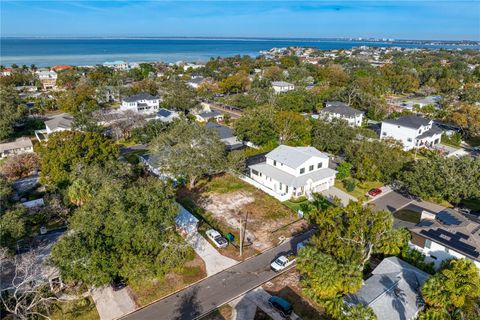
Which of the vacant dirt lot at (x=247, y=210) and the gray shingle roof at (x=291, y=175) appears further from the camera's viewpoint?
the gray shingle roof at (x=291, y=175)

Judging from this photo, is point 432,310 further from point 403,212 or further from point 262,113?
point 262,113

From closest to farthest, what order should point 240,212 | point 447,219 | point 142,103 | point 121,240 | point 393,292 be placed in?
point 393,292 < point 121,240 < point 447,219 < point 240,212 < point 142,103

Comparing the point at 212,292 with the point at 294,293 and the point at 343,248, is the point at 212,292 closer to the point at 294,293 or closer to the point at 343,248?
the point at 294,293

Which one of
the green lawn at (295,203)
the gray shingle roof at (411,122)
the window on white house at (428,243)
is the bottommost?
the green lawn at (295,203)

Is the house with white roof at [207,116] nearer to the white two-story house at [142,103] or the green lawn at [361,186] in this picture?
the white two-story house at [142,103]

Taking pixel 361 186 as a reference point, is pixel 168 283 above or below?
above

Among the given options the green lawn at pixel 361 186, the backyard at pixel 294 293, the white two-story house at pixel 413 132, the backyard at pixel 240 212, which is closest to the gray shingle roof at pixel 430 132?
the white two-story house at pixel 413 132

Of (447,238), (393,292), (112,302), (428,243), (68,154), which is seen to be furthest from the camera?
(68,154)

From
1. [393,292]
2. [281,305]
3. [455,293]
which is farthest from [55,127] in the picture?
[455,293]
